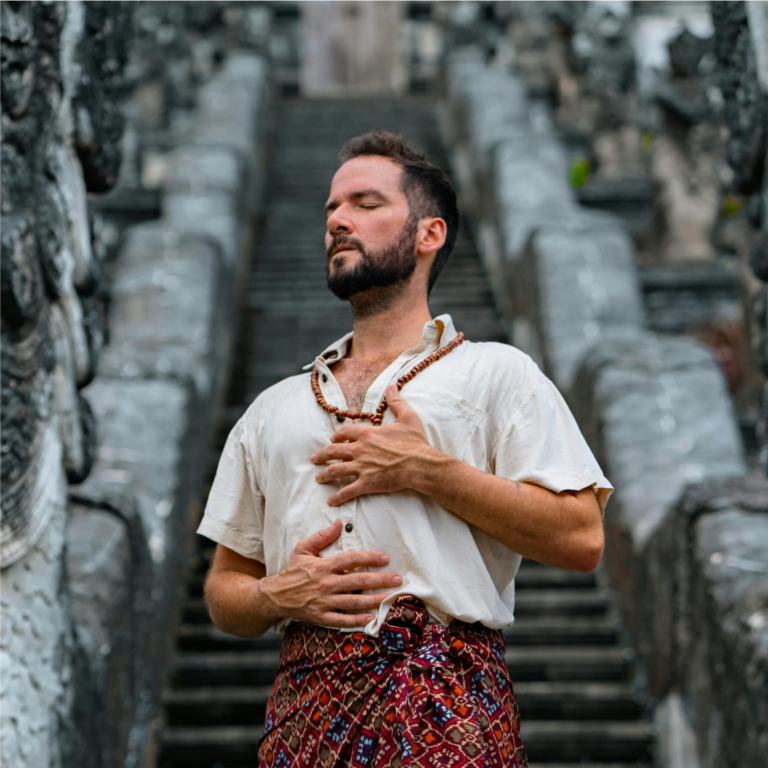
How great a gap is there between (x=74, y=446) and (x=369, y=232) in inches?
54.3

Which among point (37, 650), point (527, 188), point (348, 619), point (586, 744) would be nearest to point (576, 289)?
point (527, 188)

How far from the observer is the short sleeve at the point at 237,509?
2.33 meters

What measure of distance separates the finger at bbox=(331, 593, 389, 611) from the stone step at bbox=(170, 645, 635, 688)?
9.63ft

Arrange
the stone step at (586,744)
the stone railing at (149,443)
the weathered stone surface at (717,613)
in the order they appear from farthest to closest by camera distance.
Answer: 1. the stone step at (586,744)
2. the stone railing at (149,443)
3. the weathered stone surface at (717,613)

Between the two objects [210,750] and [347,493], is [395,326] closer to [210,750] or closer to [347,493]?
[347,493]

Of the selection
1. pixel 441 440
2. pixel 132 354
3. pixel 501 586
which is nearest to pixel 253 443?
pixel 441 440

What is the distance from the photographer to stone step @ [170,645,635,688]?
16.0ft

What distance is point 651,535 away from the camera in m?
4.52

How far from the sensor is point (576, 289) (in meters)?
6.70

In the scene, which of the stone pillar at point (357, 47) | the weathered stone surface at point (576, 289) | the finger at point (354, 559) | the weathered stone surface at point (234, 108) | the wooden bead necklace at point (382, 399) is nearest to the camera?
the finger at point (354, 559)

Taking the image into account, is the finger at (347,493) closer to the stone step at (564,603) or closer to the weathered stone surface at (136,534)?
the weathered stone surface at (136,534)

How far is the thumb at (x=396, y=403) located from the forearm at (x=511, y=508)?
0.10 meters

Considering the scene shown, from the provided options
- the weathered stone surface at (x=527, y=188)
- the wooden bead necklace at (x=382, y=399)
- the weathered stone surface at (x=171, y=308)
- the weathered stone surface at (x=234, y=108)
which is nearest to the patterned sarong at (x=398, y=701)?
the wooden bead necklace at (x=382, y=399)

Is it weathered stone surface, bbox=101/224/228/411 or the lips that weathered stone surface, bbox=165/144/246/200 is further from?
the lips
